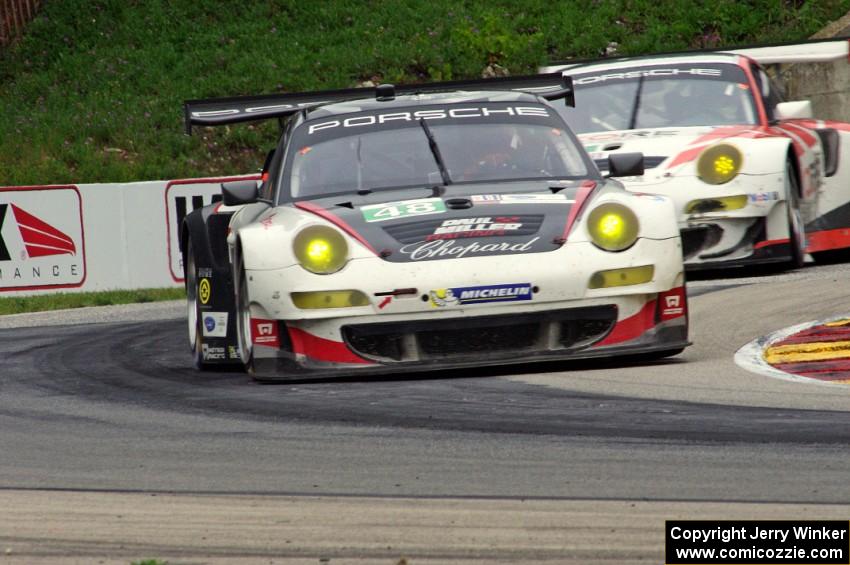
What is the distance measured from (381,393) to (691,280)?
15.7ft

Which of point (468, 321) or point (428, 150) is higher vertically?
point (428, 150)

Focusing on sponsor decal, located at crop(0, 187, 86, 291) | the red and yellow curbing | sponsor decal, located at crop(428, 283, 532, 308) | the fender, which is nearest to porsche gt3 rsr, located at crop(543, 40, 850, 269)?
the red and yellow curbing

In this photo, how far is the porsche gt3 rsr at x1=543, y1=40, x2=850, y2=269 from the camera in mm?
10086

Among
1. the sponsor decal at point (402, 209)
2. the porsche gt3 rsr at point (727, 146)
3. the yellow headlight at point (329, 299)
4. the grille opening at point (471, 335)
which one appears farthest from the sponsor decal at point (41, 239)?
the grille opening at point (471, 335)

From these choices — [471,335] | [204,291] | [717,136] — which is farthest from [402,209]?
[717,136]

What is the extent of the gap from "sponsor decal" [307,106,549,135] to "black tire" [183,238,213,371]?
0.92 m

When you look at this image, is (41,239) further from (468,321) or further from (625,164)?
(468,321)

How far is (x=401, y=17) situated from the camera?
24422 millimetres

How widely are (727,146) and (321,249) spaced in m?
4.40

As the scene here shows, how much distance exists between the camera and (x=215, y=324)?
24.7 ft

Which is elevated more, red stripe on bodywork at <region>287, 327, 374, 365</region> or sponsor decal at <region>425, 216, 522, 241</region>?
sponsor decal at <region>425, 216, 522, 241</region>

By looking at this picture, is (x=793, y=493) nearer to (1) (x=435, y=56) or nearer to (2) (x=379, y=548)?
(2) (x=379, y=548)

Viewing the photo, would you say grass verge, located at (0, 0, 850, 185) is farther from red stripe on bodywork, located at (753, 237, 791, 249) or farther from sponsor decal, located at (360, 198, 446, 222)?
sponsor decal, located at (360, 198, 446, 222)

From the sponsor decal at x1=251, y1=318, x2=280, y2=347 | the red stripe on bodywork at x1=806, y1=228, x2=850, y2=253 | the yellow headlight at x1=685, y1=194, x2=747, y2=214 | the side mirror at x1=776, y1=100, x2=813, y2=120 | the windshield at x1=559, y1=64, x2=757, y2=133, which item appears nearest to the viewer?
the sponsor decal at x1=251, y1=318, x2=280, y2=347
